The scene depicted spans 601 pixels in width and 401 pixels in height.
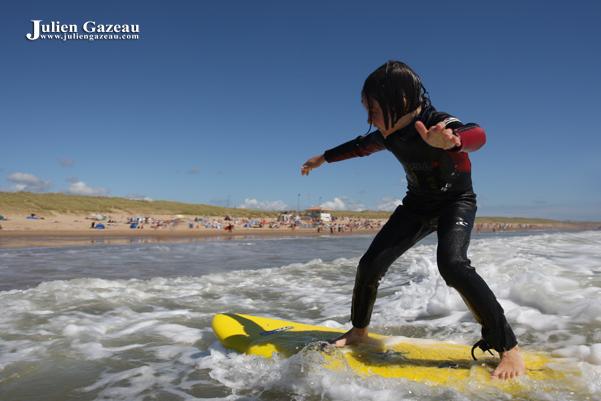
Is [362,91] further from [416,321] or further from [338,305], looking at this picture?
[338,305]

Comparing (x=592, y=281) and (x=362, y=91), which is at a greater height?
(x=362, y=91)

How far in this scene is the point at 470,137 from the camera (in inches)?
68.7

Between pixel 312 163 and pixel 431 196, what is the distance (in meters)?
1.05

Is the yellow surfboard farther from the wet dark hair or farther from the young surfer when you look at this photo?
the wet dark hair

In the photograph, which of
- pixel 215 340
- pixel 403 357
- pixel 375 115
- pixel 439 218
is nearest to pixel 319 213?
pixel 215 340

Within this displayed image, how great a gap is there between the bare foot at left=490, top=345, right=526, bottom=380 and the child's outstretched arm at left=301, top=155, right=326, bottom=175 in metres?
1.75

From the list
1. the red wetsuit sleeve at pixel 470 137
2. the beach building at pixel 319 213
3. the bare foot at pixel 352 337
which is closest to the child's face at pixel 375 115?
the red wetsuit sleeve at pixel 470 137

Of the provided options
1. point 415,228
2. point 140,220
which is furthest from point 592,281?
point 140,220

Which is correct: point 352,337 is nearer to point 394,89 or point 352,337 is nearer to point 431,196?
point 431,196

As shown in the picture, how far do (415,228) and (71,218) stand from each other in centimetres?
4267

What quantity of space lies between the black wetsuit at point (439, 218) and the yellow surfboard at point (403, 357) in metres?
0.20

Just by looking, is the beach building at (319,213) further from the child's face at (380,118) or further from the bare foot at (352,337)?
the child's face at (380,118)

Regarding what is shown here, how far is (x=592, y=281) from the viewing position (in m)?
4.36

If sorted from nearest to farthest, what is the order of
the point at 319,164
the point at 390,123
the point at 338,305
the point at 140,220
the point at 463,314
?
the point at 390,123 → the point at 319,164 → the point at 463,314 → the point at 338,305 → the point at 140,220
